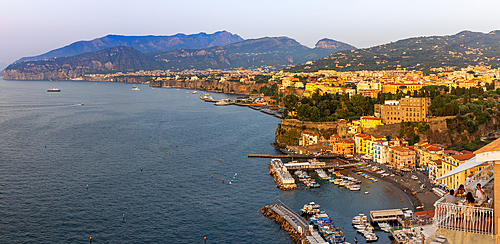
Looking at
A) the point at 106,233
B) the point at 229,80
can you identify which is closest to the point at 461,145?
the point at 106,233

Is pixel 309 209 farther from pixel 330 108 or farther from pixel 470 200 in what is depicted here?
pixel 330 108

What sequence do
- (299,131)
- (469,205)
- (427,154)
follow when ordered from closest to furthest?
(469,205) → (427,154) → (299,131)

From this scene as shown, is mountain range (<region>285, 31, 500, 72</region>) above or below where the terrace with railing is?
above

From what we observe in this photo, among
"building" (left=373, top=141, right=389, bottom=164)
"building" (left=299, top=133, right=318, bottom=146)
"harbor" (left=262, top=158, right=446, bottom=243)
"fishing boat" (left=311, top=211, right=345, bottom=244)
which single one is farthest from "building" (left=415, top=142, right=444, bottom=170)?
"fishing boat" (left=311, top=211, right=345, bottom=244)

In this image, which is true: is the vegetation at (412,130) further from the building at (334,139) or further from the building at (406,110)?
the building at (334,139)

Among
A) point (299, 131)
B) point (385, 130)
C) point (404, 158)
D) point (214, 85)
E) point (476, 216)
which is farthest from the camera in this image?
point (214, 85)

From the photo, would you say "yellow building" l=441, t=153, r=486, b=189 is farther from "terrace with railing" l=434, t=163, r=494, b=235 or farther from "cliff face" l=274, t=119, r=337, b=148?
"terrace with railing" l=434, t=163, r=494, b=235

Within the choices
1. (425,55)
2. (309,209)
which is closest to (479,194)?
(309,209)

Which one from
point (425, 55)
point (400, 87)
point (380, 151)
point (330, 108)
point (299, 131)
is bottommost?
point (380, 151)
